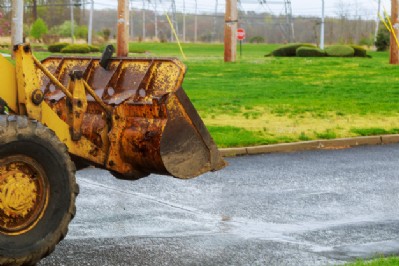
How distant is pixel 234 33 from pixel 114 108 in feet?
107

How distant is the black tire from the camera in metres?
7.27

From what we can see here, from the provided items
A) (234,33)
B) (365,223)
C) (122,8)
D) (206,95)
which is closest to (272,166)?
(365,223)

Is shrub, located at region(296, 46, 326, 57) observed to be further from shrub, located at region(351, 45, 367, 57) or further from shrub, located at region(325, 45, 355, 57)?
shrub, located at region(351, 45, 367, 57)

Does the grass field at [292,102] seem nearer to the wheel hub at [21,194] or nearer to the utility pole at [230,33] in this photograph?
the utility pole at [230,33]

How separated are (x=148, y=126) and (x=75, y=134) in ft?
2.09

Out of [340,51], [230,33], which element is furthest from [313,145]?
[340,51]

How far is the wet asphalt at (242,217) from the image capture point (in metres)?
8.27

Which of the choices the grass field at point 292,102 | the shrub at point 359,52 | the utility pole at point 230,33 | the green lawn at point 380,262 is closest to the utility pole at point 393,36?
the grass field at point 292,102

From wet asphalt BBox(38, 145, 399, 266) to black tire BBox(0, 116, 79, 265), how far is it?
0.44m

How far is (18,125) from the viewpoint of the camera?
7312mm

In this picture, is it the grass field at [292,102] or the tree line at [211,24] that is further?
the tree line at [211,24]

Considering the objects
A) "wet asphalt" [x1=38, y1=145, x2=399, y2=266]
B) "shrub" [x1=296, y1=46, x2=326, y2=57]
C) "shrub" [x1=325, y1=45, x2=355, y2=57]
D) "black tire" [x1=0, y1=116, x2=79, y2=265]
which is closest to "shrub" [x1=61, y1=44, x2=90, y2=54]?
"shrub" [x1=296, y1=46, x2=326, y2=57]

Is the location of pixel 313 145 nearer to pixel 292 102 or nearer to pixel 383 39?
pixel 292 102

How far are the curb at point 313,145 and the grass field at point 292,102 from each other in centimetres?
29
